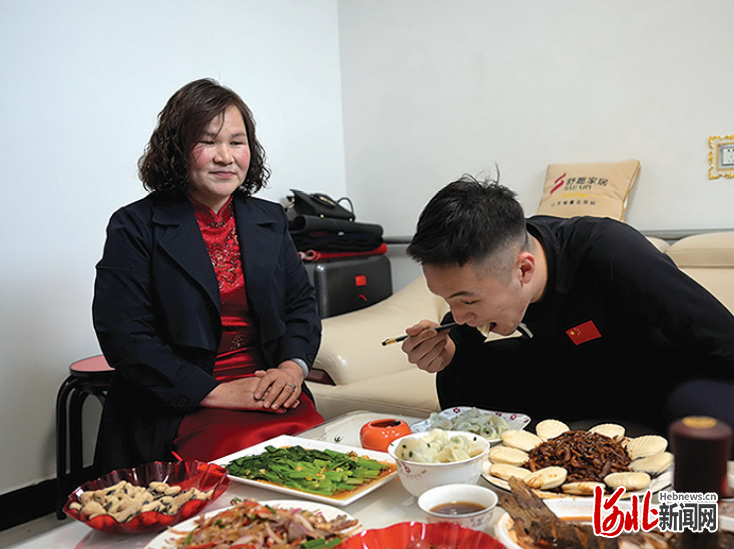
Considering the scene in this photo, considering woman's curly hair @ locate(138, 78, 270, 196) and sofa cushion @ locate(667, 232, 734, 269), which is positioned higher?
woman's curly hair @ locate(138, 78, 270, 196)

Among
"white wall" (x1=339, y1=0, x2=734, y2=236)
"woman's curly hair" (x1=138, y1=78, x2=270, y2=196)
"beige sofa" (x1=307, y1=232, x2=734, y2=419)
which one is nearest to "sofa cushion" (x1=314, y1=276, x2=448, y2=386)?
"beige sofa" (x1=307, y1=232, x2=734, y2=419)

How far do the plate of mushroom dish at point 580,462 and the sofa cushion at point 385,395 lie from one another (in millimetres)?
857

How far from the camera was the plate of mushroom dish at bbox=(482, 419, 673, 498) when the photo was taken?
0.87 metres

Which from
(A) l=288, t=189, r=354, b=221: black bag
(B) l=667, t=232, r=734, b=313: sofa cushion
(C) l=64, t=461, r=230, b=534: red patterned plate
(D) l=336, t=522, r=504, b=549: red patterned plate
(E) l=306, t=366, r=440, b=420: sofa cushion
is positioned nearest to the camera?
(D) l=336, t=522, r=504, b=549: red patterned plate

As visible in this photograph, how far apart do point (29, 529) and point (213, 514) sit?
5.78 feet

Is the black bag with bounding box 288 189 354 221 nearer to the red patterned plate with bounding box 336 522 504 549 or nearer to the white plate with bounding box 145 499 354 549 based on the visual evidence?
the white plate with bounding box 145 499 354 549

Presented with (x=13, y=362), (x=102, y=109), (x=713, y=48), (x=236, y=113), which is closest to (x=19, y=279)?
(x=13, y=362)

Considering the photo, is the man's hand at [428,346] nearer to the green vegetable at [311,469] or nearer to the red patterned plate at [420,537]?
the green vegetable at [311,469]

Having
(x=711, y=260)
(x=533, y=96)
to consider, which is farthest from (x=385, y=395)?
(x=533, y=96)

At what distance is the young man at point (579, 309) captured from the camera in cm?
115

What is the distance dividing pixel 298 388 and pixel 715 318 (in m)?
0.96

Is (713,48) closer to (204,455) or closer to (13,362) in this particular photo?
(204,455)

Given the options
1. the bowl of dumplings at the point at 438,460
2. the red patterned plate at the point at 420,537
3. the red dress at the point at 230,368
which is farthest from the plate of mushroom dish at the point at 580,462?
the red dress at the point at 230,368

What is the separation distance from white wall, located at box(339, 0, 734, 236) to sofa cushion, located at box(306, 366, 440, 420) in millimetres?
1230
